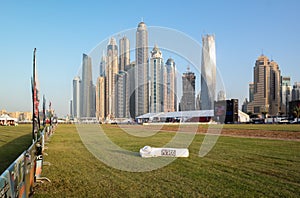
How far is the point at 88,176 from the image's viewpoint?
1108 cm

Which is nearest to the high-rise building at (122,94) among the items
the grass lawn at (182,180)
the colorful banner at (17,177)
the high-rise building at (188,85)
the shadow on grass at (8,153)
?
the high-rise building at (188,85)

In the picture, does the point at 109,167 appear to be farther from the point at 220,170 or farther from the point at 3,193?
the point at 3,193

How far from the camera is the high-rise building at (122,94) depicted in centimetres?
2352

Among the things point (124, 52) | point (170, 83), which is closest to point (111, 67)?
point (124, 52)

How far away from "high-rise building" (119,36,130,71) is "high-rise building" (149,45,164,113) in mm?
1515

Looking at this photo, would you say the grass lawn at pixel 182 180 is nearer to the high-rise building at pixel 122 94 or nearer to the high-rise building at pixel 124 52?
the high-rise building at pixel 124 52

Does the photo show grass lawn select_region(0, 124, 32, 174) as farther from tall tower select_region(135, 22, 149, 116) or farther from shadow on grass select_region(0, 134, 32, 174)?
tall tower select_region(135, 22, 149, 116)

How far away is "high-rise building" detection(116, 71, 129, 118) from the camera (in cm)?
2352

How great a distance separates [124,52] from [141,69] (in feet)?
8.59

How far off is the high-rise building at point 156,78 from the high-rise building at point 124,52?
1515mm

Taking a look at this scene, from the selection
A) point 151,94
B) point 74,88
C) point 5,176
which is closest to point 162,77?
point 151,94

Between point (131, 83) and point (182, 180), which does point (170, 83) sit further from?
point (182, 180)

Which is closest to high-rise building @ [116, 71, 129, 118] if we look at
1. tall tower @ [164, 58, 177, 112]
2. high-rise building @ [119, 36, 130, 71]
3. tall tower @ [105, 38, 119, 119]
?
tall tower @ [105, 38, 119, 119]

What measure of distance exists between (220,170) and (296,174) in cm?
251
